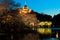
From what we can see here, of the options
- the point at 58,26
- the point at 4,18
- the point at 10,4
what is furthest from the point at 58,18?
the point at 4,18

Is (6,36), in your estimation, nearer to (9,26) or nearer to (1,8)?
(9,26)

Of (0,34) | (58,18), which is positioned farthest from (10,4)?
(58,18)

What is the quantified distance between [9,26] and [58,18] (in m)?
77.4

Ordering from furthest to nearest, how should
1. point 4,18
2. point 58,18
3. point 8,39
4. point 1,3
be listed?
1. point 58,18
2. point 1,3
3. point 4,18
4. point 8,39

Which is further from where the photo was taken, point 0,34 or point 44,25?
point 44,25

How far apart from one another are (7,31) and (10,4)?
540 inches

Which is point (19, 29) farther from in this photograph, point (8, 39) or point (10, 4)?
point (10, 4)

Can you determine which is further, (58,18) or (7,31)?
(58,18)

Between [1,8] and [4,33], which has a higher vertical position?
[1,8]

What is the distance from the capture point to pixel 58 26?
370 feet

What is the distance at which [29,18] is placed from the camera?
66312mm

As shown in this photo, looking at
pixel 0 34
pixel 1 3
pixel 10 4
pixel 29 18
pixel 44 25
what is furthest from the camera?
pixel 44 25

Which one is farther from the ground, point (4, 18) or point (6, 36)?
point (4, 18)

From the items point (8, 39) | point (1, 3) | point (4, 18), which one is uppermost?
point (1, 3)
